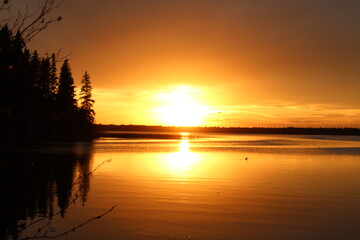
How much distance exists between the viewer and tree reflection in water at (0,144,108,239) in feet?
12.9

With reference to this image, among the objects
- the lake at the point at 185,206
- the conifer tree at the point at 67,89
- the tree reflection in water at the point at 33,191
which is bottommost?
the lake at the point at 185,206

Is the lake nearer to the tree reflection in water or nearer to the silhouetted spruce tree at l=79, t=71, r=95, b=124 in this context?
the tree reflection in water

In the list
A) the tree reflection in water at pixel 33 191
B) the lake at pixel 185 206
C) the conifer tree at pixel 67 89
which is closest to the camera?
the tree reflection in water at pixel 33 191

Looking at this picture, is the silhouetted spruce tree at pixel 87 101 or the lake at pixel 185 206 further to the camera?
the silhouetted spruce tree at pixel 87 101

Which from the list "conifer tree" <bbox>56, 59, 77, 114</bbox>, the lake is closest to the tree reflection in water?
the lake

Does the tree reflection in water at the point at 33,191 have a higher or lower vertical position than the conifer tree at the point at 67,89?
lower

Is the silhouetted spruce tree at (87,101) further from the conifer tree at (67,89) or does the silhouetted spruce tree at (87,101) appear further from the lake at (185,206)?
the lake at (185,206)

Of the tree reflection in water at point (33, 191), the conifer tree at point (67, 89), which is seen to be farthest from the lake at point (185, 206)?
the conifer tree at point (67, 89)

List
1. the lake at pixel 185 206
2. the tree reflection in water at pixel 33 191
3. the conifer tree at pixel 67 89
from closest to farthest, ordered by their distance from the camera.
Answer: the tree reflection in water at pixel 33 191 → the lake at pixel 185 206 → the conifer tree at pixel 67 89

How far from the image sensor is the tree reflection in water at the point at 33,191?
3.92 metres

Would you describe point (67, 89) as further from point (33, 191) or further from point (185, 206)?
point (33, 191)

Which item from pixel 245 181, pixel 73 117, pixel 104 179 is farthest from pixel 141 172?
pixel 73 117

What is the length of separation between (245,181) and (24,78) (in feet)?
77.2

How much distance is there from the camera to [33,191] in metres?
4.21
